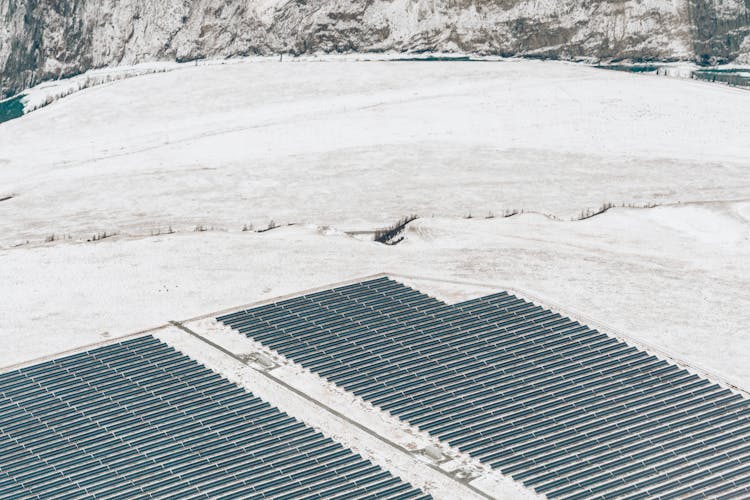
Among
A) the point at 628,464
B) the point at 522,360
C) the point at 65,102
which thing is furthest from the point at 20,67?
the point at 628,464

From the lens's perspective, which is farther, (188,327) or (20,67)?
(20,67)

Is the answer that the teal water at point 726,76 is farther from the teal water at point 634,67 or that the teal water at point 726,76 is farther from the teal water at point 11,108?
the teal water at point 11,108

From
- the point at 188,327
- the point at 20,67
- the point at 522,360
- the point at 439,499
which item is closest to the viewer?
the point at 439,499

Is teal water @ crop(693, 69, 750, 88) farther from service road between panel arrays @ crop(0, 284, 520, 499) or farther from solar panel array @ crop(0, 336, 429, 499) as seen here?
solar panel array @ crop(0, 336, 429, 499)

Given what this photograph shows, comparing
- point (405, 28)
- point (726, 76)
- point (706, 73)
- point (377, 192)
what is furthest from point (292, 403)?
point (726, 76)

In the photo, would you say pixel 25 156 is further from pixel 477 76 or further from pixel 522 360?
pixel 522 360

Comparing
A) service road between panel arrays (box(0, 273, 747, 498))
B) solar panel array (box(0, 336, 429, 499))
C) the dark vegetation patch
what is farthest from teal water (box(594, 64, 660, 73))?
solar panel array (box(0, 336, 429, 499))

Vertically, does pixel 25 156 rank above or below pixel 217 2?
below
